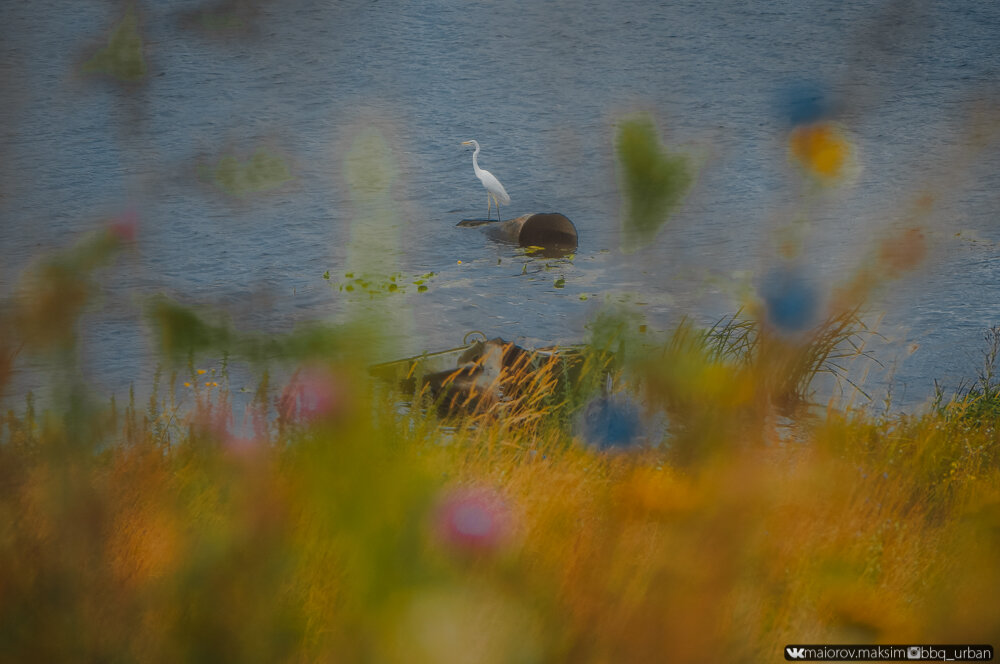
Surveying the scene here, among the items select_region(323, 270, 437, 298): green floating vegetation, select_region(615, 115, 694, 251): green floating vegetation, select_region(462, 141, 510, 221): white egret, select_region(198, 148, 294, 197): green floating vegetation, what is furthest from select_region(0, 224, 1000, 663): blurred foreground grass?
select_region(462, 141, 510, 221): white egret

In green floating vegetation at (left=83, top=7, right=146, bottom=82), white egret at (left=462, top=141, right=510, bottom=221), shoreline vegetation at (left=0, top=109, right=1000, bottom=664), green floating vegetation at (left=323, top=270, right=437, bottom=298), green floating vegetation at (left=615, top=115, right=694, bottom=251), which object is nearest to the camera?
green floating vegetation at (left=83, top=7, right=146, bottom=82)

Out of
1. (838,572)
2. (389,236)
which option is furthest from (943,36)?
(838,572)

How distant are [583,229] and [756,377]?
7.50 meters

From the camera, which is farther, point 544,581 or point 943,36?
point 943,36

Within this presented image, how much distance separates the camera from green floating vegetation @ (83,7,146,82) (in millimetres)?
980

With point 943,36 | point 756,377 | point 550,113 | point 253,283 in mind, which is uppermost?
point 943,36

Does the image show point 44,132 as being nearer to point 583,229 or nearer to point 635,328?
point 583,229

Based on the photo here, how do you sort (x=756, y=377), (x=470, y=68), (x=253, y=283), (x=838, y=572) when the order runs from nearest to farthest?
(x=756, y=377) < (x=838, y=572) < (x=253, y=283) < (x=470, y=68)

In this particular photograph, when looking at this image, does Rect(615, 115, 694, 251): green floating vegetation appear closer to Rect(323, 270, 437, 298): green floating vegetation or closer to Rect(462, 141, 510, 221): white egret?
Rect(323, 270, 437, 298): green floating vegetation

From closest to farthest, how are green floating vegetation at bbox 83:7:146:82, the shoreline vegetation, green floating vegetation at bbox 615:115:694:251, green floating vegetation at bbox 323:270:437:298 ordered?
green floating vegetation at bbox 83:7:146:82 → green floating vegetation at bbox 615:115:694:251 → the shoreline vegetation → green floating vegetation at bbox 323:270:437:298

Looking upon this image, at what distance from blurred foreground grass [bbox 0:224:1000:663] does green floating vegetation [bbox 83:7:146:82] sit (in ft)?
1.53

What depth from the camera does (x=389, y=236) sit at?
913cm

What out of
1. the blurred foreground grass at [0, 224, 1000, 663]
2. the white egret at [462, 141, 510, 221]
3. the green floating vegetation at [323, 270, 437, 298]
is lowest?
the green floating vegetation at [323, 270, 437, 298]

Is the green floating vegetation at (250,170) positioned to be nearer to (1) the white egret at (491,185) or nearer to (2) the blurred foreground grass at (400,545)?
(2) the blurred foreground grass at (400,545)
